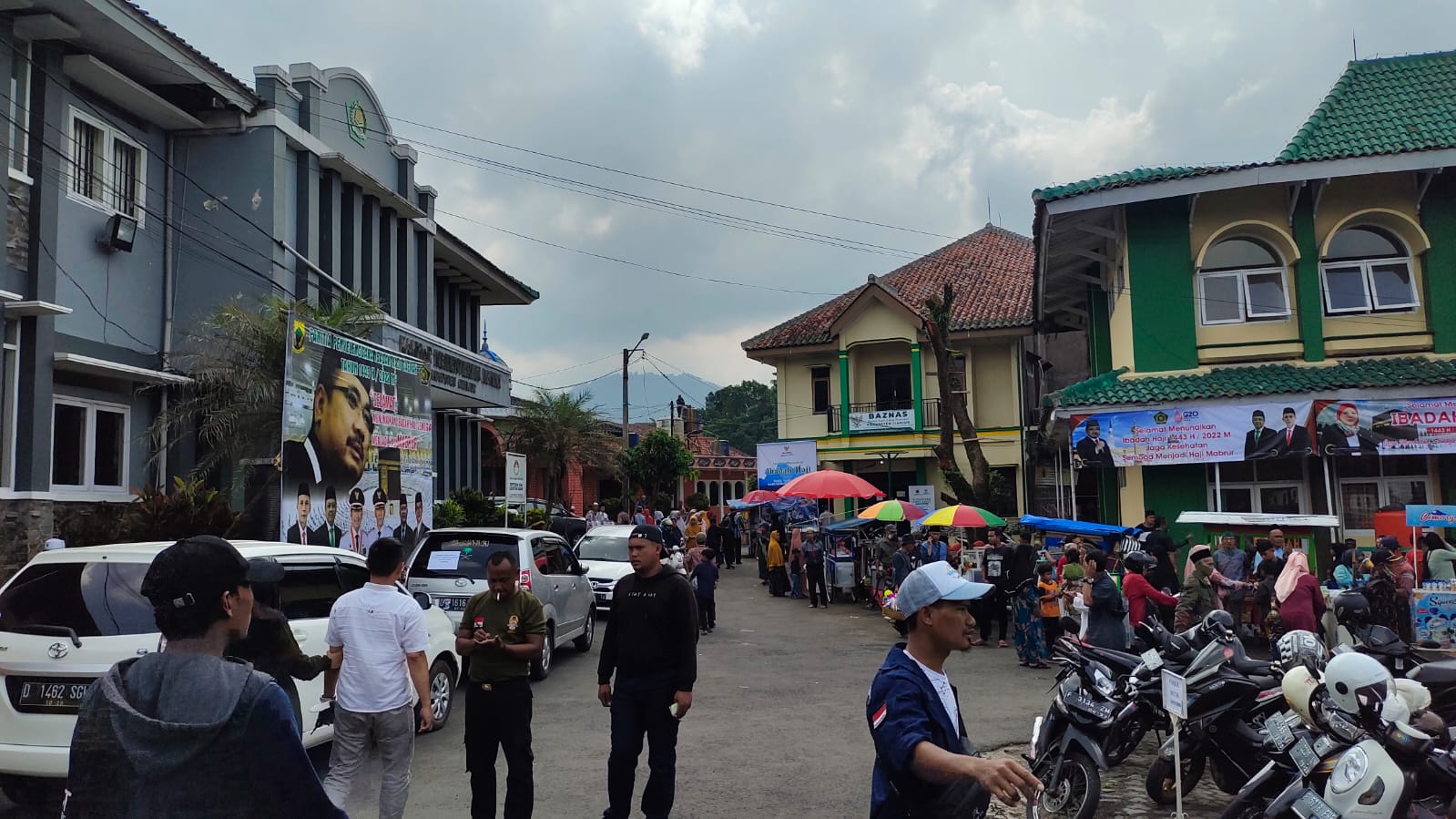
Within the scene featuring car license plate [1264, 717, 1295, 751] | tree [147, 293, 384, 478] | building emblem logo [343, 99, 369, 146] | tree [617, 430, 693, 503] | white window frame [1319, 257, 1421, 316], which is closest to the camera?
car license plate [1264, 717, 1295, 751]

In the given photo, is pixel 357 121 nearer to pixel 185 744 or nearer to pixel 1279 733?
pixel 1279 733

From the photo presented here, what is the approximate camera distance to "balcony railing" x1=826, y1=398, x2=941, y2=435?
30.1 metres

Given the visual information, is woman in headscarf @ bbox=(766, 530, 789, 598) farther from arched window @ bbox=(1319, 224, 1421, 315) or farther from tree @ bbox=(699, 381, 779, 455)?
tree @ bbox=(699, 381, 779, 455)

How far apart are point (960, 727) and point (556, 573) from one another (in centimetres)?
960

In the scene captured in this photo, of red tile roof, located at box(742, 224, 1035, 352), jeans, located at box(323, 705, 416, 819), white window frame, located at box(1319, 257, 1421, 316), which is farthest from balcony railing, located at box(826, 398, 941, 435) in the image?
jeans, located at box(323, 705, 416, 819)

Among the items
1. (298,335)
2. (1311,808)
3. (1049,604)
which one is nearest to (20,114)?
(298,335)

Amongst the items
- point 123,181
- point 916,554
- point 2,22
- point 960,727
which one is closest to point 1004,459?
point 916,554

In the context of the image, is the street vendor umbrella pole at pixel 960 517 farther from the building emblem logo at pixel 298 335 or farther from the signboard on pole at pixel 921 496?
the building emblem logo at pixel 298 335

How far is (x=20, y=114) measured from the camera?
11836 millimetres

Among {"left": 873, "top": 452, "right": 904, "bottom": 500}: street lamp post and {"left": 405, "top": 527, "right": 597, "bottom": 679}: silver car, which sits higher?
{"left": 873, "top": 452, "right": 904, "bottom": 500}: street lamp post

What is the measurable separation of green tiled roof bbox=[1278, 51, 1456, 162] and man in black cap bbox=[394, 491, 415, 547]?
14809 millimetres

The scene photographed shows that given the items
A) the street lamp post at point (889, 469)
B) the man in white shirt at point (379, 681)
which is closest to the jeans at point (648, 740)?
the man in white shirt at point (379, 681)

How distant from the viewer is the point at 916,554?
57.5 ft

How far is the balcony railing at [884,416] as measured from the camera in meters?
30.1
